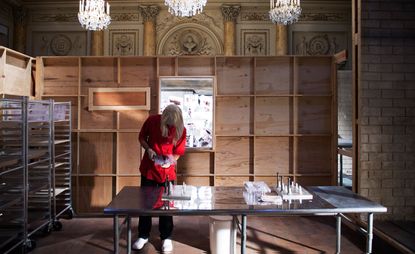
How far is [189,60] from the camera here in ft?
20.1

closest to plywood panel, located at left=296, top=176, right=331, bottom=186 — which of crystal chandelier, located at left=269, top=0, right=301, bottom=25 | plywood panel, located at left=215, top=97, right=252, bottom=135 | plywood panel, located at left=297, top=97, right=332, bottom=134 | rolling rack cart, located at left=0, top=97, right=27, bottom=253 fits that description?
plywood panel, located at left=297, top=97, right=332, bottom=134

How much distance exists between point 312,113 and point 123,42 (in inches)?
240

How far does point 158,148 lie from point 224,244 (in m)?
1.22

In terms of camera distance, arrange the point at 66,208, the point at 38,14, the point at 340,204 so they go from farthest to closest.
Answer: the point at 38,14, the point at 66,208, the point at 340,204

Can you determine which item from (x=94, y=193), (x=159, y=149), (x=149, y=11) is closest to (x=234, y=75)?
(x=159, y=149)

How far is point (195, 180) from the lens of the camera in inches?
241

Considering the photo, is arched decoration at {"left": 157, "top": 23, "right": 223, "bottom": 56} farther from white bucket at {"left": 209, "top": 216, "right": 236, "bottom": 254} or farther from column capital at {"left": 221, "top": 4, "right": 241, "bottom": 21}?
white bucket at {"left": 209, "top": 216, "right": 236, "bottom": 254}

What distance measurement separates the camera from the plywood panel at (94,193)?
6.07 m

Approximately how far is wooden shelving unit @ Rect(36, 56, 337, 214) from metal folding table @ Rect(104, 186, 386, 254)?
8.09ft

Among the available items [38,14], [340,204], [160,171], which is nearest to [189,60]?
[160,171]

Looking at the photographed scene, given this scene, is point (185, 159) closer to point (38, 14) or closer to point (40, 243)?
point (40, 243)

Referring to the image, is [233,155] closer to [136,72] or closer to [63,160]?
[136,72]

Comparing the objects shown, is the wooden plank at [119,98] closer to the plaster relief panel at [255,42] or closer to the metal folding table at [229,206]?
the metal folding table at [229,206]

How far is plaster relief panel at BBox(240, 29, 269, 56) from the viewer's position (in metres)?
10.3
